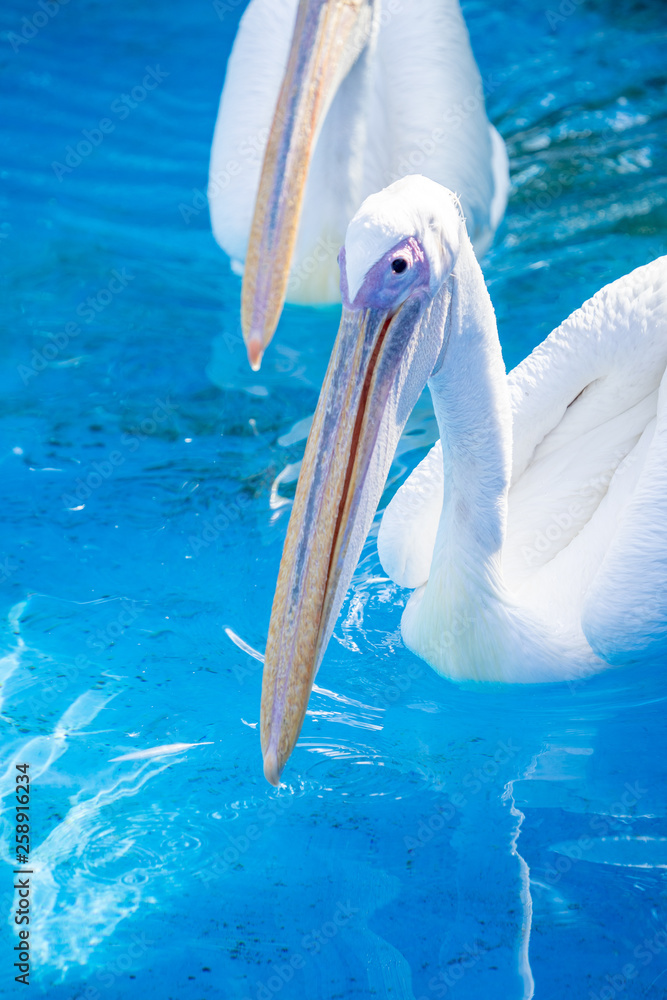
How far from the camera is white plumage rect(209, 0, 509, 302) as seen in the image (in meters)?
3.19

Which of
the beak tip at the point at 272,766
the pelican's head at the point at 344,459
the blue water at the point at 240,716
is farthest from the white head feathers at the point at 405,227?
the blue water at the point at 240,716

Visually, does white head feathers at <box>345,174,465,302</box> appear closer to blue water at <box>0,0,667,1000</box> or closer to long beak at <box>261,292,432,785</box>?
long beak at <box>261,292,432,785</box>

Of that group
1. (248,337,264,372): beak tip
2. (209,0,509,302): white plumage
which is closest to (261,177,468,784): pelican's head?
(248,337,264,372): beak tip

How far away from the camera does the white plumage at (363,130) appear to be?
10.5ft

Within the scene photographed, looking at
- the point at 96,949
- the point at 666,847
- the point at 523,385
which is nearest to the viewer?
the point at 96,949

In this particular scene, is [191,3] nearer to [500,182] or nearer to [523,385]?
[500,182]

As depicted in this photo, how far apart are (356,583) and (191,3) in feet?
13.9

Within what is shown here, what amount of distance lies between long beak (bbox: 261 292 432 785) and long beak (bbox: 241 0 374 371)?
0.86 m

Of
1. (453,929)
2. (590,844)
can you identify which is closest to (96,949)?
(453,929)

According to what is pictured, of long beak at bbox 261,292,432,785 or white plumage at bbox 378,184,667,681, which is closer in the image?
long beak at bbox 261,292,432,785

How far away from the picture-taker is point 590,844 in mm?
2082

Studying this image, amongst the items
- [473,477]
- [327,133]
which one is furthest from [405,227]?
[327,133]

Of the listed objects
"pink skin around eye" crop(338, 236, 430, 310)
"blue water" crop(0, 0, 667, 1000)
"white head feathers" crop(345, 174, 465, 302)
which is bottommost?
"blue water" crop(0, 0, 667, 1000)

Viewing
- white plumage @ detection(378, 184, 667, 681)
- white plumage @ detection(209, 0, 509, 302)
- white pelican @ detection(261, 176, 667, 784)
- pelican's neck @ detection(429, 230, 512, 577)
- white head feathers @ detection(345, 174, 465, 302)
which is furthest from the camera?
white plumage @ detection(209, 0, 509, 302)
